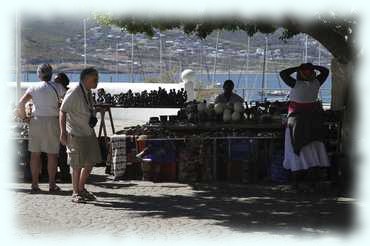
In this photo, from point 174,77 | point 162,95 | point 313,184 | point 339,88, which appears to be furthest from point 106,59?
point 313,184

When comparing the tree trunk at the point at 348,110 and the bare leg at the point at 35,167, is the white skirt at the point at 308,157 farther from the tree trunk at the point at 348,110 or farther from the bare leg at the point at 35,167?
the bare leg at the point at 35,167

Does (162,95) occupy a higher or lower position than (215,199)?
higher

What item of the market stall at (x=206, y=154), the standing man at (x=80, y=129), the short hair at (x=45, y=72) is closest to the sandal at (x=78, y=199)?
the standing man at (x=80, y=129)

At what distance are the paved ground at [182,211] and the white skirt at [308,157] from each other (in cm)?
40

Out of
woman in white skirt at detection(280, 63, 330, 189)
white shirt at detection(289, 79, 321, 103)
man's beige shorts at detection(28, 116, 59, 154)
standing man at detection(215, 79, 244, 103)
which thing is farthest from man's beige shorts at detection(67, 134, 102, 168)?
standing man at detection(215, 79, 244, 103)

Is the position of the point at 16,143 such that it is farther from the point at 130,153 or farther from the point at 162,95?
the point at 162,95

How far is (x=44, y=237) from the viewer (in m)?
6.85

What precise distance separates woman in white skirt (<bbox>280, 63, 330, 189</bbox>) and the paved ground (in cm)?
47

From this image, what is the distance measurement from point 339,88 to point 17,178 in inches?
212

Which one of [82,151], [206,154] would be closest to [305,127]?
[206,154]

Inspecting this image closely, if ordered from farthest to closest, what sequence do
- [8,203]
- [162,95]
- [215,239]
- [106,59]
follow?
[106,59] < [162,95] < [8,203] < [215,239]

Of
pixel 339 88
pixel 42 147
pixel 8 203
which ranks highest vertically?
pixel 339 88

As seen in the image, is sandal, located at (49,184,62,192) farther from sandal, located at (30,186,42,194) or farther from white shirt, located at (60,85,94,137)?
white shirt, located at (60,85,94,137)

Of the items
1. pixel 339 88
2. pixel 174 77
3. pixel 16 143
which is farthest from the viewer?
pixel 174 77
